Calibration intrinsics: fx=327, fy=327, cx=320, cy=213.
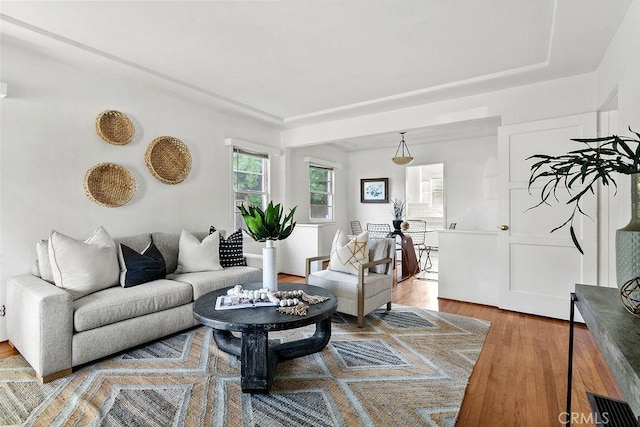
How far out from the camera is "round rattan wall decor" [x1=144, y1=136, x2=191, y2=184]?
12.3 feet

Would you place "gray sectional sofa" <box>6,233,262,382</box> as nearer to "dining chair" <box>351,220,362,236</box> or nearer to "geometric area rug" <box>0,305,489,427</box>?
"geometric area rug" <box>0,305,489,427</box>

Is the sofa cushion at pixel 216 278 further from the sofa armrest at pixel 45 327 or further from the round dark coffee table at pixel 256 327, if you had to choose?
the sofa armrest at pixel 45 327

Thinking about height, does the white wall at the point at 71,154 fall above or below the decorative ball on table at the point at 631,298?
above

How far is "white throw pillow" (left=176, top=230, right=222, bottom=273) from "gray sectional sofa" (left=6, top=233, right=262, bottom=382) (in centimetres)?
28

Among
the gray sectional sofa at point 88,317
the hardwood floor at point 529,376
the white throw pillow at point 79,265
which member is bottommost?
the hardwood floor at point 529,376

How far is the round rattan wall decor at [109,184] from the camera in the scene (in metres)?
3.23

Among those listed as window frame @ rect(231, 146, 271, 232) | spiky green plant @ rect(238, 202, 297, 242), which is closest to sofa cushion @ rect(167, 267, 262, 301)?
spiky green plant @ rect(238, 202, 297, 242)

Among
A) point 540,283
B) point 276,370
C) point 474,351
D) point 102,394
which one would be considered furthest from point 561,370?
point 102,394

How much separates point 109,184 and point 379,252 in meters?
2.95

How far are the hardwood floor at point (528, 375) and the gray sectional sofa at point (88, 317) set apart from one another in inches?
23.2

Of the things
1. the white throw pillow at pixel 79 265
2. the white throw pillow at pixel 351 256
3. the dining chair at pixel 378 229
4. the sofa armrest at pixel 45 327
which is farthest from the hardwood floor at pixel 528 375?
the dining chair at pixel 378 229

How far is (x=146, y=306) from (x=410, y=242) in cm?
428

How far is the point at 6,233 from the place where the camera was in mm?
2730

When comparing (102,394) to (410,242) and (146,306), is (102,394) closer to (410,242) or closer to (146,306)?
(146,306)
